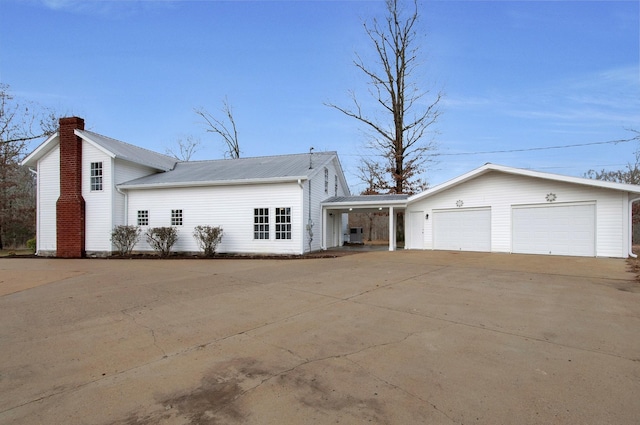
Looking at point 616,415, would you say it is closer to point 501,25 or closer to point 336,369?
point 336,369

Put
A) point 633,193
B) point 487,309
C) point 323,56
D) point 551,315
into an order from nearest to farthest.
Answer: point 551,315 → point 487,309 → point 633,193 → point 323,56

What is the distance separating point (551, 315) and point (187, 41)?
57.6 ft

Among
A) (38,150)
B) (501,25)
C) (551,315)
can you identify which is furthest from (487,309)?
(38,150)

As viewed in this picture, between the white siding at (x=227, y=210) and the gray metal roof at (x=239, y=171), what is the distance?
1.48 feet

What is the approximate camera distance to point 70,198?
1728 cm

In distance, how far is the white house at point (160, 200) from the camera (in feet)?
52.5

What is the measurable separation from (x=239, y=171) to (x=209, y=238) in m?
4.30

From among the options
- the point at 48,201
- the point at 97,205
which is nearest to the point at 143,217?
the point at 97,205

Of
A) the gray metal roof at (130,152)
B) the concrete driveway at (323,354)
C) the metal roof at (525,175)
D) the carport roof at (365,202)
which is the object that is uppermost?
the gray metal roof at (130,152)

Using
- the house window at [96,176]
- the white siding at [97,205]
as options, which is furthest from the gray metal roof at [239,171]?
the house window at [96,176]

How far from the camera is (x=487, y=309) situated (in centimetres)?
591

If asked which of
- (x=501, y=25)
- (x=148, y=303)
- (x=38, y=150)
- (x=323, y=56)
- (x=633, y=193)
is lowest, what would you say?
(x=148, y=303)

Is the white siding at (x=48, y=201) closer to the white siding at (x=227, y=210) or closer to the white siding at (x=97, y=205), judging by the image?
the white siding at (x=97, y=205)

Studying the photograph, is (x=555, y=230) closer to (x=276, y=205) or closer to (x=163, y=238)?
(x=276, y=205)
